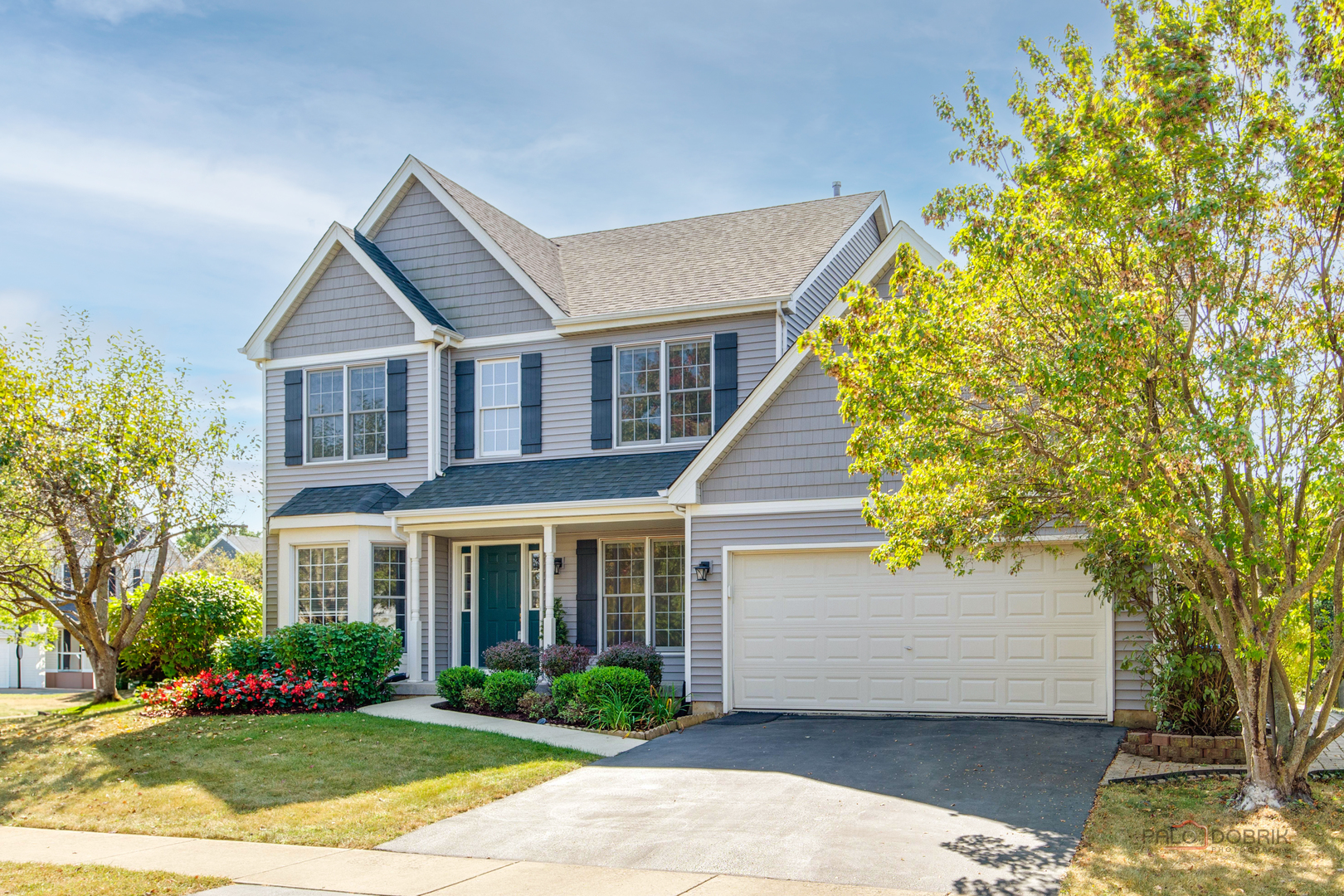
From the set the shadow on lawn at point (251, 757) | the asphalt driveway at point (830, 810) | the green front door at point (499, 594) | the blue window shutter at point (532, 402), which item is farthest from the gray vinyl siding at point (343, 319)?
the asphalt driveway at point (830, 810)

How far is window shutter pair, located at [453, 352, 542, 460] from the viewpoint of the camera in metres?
17.0

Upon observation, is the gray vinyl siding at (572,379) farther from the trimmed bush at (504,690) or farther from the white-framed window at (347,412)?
the trimmed bush at (504,690)

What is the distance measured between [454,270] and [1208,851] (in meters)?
14.5

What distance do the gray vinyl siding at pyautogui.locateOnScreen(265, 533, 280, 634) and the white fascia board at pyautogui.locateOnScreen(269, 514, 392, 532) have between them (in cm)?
87

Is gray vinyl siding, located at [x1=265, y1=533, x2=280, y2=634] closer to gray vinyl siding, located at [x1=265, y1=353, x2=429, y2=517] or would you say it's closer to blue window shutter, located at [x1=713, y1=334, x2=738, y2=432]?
gray vinyl siding, located at [x1=265, y1=353, x2=429, y2=517]

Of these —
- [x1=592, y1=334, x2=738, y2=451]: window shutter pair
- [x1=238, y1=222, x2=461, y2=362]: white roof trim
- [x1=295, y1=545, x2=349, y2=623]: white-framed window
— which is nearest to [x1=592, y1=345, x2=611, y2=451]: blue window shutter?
[x1=592, y1=334, x2=738, y2=451]: window shutter pair

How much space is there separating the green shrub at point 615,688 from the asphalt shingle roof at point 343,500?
533cm

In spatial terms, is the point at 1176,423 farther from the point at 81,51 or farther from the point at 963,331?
the point at 81,51

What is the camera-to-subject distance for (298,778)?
32.7 ft

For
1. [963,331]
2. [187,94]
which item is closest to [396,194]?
[187,94]

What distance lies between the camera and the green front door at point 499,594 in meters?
16.9

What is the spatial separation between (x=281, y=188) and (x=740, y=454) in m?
7.97

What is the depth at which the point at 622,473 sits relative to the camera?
613 inches

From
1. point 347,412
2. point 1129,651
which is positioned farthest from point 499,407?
point 1129,651
